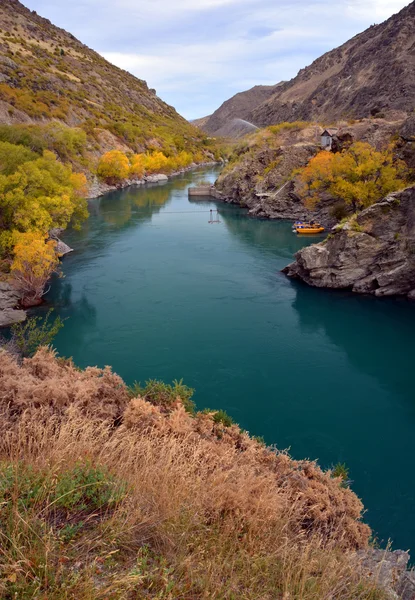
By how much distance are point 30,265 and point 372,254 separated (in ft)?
71.0

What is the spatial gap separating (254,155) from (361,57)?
7502 centimetres

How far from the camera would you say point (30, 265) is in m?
22.7

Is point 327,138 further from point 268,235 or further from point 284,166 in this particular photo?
point 268,235

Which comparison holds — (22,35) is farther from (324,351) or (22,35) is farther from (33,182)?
(324,351)

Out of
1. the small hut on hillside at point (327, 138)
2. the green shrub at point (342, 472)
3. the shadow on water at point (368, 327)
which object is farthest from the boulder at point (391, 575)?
the small hut on hillside at point (327, 138)

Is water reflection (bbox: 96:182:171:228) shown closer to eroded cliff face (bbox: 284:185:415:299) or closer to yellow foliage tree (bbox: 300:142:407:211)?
yellow foliage tree (bbox: 300:142:407:211)

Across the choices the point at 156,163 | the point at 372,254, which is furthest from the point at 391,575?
the point at 156,163

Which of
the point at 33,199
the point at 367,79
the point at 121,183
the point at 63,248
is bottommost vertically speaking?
the point at 63,248

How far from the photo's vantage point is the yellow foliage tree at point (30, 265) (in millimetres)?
22438

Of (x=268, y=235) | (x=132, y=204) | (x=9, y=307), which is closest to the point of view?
(x=9, y=307)

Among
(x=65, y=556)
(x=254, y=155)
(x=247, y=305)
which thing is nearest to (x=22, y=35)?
(x=254, y=155)

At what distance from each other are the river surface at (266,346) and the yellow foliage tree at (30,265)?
1.89 meters

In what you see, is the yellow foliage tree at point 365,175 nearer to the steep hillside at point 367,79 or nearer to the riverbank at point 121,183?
the riverbank at point 121,183

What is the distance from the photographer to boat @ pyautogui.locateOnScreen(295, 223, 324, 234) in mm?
40781
